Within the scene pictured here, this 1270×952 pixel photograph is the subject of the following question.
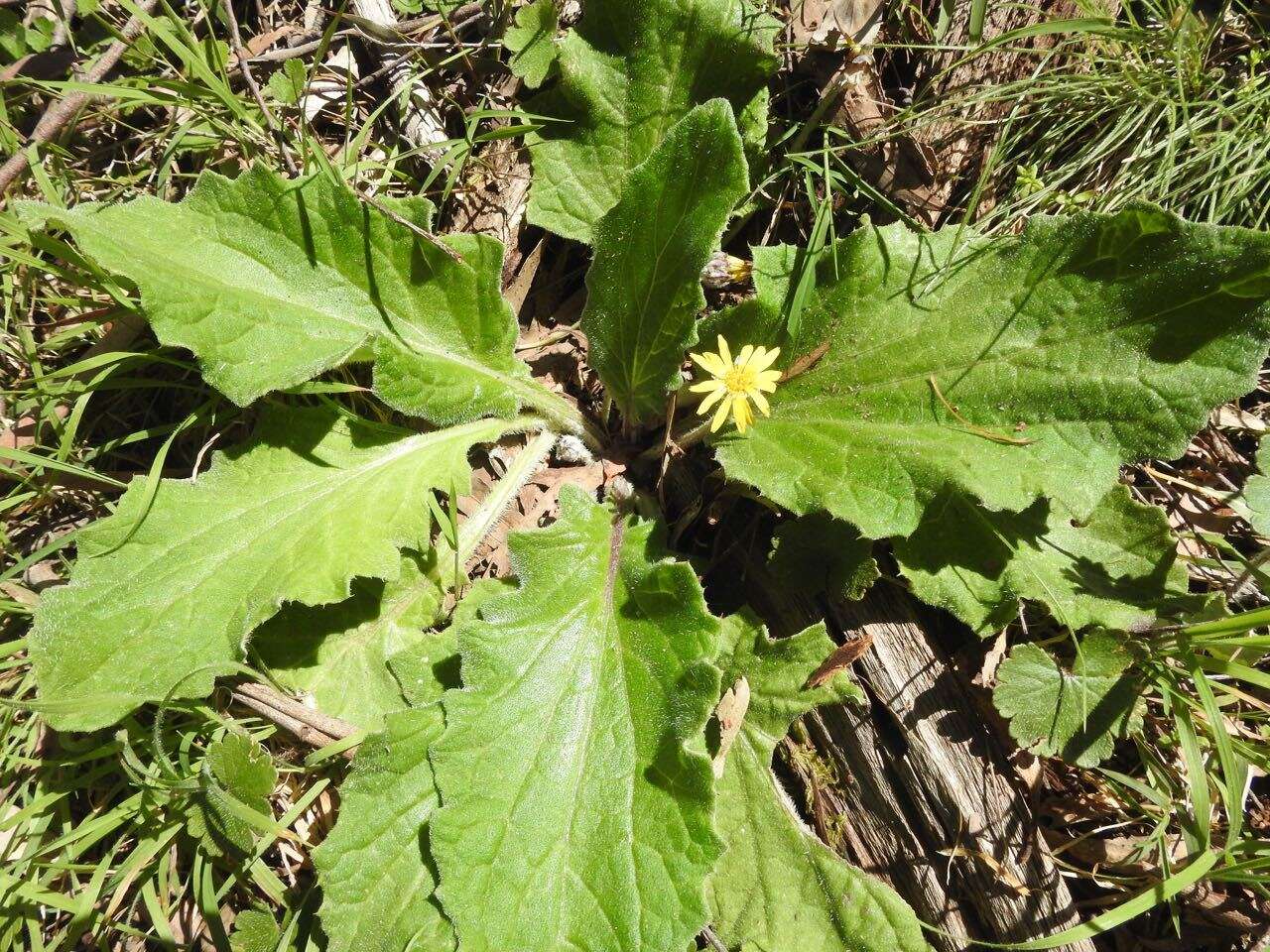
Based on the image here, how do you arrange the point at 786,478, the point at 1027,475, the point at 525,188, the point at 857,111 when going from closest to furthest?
the point at 1027,475 < the point at 786,478 < the point at 857,111 < the point at 525,188

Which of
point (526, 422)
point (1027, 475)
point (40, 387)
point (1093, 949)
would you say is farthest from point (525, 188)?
point (1093, 949)

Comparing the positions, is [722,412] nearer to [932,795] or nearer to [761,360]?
[761,360]

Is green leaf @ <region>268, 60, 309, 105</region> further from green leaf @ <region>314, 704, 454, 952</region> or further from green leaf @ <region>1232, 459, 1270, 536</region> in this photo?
green leaf @ <region>1232, 459, 1270, 536</region>

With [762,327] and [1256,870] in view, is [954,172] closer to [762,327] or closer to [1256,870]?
[762,327]

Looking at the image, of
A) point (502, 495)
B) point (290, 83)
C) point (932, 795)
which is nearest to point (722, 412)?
point (502, 495)

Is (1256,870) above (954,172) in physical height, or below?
below
